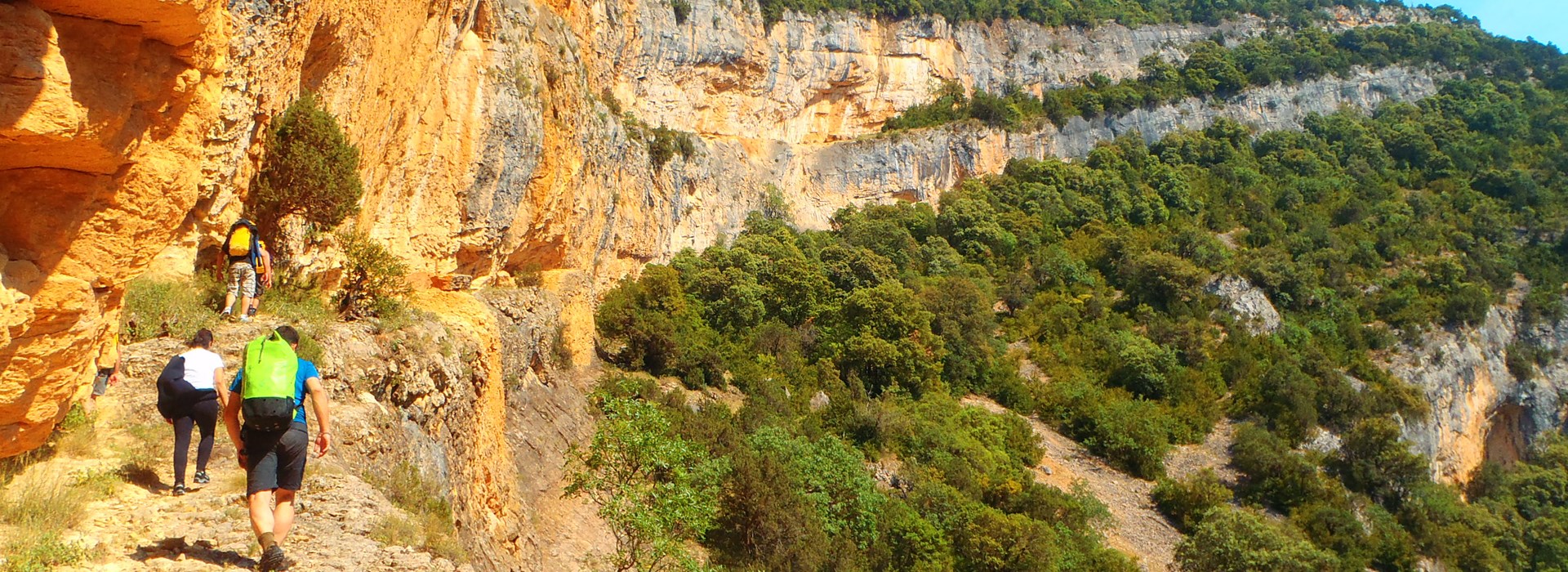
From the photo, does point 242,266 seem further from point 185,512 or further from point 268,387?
point 268,387

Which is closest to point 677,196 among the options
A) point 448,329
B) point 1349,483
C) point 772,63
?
point 772,63

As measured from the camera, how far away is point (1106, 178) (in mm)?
50406

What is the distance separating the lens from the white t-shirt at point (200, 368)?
5820 millimetres

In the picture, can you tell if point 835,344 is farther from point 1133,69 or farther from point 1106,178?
point 1133,69

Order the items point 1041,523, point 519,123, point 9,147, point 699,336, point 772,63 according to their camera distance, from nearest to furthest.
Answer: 1. point 9,147
2. point 519,123
3. point 1041,523
4. point 699,336
5. point 772,63

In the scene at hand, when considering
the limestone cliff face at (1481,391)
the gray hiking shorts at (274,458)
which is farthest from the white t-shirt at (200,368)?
the limestone cliff face at (1481,391)

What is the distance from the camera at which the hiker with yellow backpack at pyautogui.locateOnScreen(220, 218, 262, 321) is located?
8109 millimetres

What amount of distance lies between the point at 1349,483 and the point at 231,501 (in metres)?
35.2

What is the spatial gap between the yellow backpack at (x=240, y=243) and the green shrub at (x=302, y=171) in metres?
1.33

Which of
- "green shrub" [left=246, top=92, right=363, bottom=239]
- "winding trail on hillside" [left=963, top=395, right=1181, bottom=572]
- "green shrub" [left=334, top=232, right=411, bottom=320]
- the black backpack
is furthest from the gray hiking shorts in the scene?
"winding trail on hillside" [left=963, top=395, right=1181, bottom=572]

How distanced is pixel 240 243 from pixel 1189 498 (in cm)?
2620

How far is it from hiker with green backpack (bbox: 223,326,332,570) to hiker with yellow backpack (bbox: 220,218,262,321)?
10.8 ft

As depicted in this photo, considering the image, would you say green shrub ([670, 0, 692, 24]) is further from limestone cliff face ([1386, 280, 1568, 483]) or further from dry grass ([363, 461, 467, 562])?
dry grass ([363, 461, 467, 562])

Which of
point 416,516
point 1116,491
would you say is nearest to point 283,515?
point 416,516
